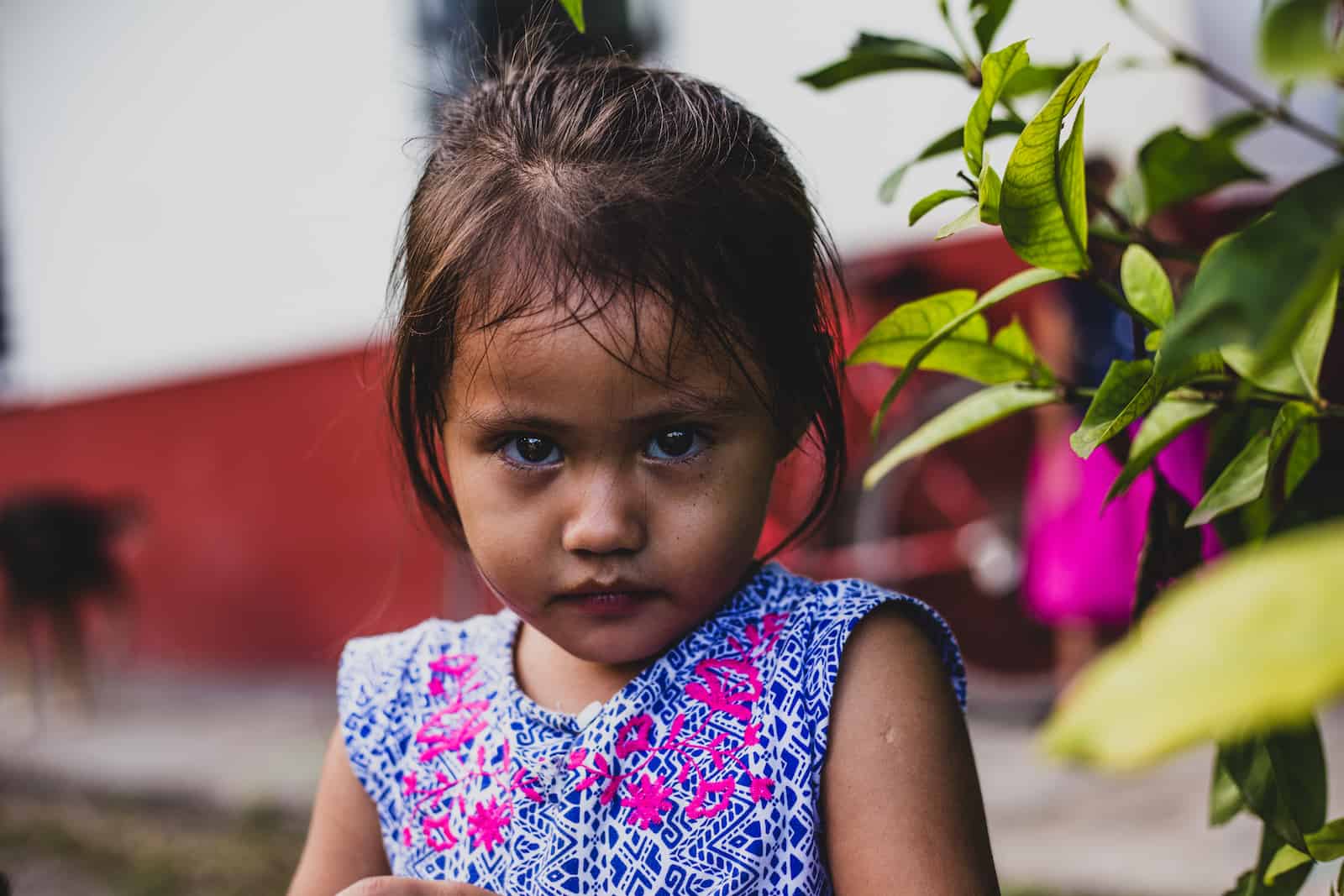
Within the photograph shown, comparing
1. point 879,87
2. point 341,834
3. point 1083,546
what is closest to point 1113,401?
point 341,834

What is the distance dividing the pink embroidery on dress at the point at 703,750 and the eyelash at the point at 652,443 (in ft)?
0.53

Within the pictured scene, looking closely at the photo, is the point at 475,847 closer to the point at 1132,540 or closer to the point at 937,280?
the point at 1132,540

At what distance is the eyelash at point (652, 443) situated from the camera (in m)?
0.84

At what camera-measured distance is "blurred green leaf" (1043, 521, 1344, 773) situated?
0.24 m

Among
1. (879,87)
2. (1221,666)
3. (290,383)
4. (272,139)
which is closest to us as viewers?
(1221,666)

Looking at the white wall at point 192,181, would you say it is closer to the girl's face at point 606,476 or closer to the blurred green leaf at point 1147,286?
the girl's face at point 606,476

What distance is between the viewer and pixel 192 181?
5.18 m

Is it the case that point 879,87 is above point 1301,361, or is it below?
below

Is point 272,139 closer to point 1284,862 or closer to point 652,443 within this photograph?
point 652,443

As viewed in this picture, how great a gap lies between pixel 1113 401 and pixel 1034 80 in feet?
1.25

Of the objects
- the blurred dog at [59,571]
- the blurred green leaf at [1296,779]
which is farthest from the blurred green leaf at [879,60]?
the blurred dog at [59,571]

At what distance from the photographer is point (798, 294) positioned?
0.92m

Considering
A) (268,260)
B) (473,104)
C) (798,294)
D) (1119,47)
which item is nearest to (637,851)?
(798,294)

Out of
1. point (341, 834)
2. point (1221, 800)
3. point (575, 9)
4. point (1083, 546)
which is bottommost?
point (1083, 546)
